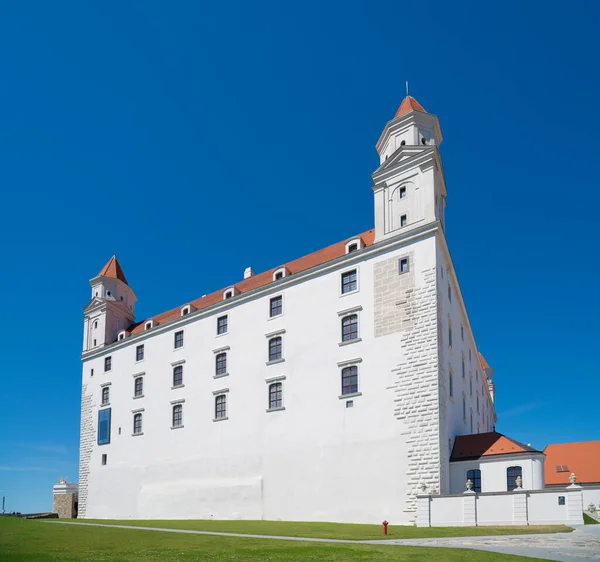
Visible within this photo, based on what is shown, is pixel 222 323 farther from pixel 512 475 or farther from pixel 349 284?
pixel 512 475

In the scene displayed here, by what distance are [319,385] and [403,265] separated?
738 centimetres

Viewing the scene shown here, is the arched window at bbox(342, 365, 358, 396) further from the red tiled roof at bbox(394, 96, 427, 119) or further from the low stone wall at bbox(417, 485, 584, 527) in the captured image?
the red tiled roof at bbox(394, 96, 427, 119)

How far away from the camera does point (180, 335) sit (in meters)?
40.7

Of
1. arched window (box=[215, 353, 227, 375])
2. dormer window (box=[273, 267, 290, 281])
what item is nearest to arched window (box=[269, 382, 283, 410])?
arched window (box=[215, 353, 227, 375])

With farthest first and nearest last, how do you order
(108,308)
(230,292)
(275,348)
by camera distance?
(108,308), (230,292), (275,348)

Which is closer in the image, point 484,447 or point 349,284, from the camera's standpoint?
point 484,447

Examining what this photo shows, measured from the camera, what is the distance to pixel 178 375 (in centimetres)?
3972

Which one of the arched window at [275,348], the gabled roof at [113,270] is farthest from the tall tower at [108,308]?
the arched window at [275,348]

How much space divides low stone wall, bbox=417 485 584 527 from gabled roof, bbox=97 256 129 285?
3199 cm

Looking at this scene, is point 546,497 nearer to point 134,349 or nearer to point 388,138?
point 388,138

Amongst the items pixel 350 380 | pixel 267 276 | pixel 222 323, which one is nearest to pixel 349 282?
pixel 350 380

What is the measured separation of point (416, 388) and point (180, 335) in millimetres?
18171

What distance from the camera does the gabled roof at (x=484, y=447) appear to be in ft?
88.4

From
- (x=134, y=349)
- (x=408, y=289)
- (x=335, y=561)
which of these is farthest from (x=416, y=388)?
(x=134, y=349)
